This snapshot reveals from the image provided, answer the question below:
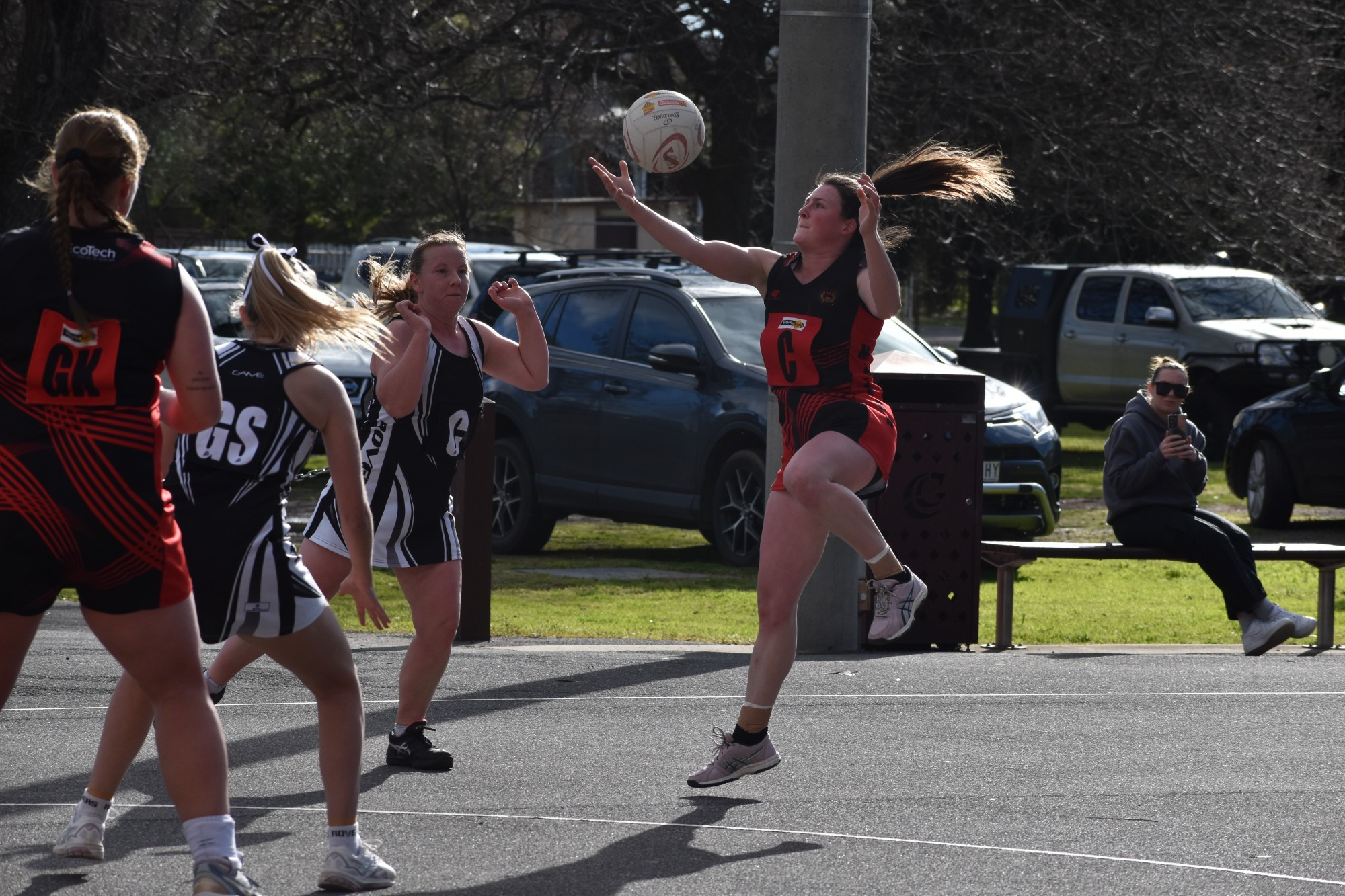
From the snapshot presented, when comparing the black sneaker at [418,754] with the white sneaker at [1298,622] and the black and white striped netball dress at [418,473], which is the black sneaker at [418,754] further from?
the white sneaker at [1298,622]

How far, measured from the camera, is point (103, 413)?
409cm

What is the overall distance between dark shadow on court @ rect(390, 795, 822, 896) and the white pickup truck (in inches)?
608

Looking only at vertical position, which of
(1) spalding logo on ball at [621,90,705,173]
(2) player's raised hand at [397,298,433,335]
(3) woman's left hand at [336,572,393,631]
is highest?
(1) spalding logo on ball at [621,90,705,173]

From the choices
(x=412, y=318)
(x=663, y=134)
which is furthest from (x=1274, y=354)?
(x=412, y=318)

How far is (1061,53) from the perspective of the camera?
63.3 ft

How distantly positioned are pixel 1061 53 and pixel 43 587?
16648mm

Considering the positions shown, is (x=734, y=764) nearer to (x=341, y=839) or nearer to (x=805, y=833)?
(x=805, y=833)

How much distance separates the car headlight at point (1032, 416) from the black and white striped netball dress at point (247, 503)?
29.5 feet

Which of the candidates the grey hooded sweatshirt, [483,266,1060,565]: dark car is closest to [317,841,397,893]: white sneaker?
the grey hooded sweatshirt

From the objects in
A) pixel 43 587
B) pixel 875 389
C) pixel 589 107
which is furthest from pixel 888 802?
pixel 589 107

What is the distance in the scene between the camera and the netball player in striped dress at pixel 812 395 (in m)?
6.20

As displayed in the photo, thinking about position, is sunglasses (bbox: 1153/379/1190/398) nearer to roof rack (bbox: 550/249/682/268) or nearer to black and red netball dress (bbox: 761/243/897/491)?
black and red netball dress (bbox: 761/243/897/491)

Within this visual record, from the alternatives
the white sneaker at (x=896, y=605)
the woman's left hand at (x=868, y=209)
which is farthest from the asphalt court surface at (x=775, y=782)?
the woman's left hand at (x=868, y=209)

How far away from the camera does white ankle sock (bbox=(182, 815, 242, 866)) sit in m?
4.26
